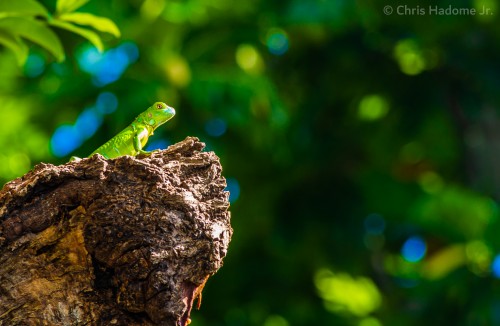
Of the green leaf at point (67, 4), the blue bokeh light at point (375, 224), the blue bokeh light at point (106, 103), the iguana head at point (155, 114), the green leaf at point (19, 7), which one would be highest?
the blue bokeh light at point (375, 224)

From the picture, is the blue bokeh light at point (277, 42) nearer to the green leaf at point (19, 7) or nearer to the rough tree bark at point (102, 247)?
the green leaf at point (19, 7)

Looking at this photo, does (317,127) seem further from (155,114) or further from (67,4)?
(67,4)

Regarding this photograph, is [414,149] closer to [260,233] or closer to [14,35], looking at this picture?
[260,233]

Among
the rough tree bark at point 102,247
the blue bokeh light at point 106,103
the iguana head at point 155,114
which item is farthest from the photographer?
the blue bokeh light at point 106,103

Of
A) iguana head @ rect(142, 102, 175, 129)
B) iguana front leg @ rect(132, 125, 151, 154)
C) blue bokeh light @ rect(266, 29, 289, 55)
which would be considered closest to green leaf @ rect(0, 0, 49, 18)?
iguana front leg @ rect(132, 125, 151, 154)

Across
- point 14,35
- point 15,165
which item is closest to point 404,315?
point 15,165

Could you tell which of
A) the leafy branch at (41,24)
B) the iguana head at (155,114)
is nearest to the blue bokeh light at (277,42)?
the iguana head at (155,114)
